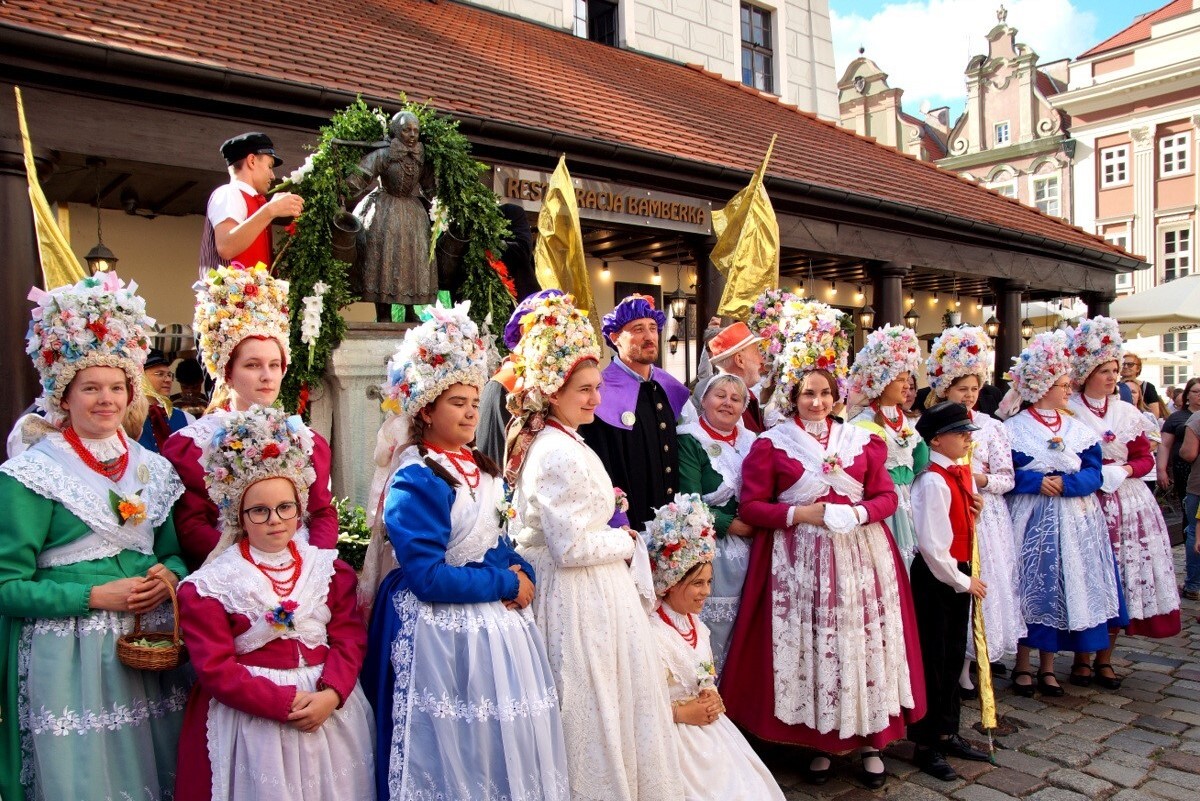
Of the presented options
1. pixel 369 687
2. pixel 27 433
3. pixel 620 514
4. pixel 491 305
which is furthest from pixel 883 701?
pixel 27 433

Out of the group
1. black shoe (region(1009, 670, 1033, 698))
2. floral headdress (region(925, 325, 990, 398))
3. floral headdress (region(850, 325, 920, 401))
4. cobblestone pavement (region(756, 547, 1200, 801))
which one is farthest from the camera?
black shoe (region(1009, 670, 1033, 698))

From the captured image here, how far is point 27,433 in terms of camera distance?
2.89 m

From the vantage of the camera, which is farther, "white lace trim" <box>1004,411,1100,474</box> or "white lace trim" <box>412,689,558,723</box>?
"white lace trim" <box>1004,411,1100,474</box>

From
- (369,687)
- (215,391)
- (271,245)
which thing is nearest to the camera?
Answer: (369,687)

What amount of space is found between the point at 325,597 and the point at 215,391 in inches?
45.2

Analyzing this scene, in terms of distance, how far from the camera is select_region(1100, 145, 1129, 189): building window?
98.5 feet

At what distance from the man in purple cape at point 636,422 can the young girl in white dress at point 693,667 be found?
54 cm

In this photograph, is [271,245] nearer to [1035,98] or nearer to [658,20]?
[658,20]

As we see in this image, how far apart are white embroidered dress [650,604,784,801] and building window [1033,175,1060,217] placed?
3443 cm

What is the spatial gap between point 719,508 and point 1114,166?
32.4 m

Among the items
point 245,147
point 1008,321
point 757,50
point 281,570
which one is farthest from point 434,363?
point 757,50

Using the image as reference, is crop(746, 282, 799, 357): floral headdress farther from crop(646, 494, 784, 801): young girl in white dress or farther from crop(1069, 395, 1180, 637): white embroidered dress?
crop(1069, 395, 1180, 637): white embroidered dress

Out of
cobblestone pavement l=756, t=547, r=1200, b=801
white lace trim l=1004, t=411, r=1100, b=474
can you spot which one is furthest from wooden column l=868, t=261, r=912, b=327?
cobblestone pavement l=756, t=547, r=1200, b=801

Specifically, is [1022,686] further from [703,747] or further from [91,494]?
[91,494]
